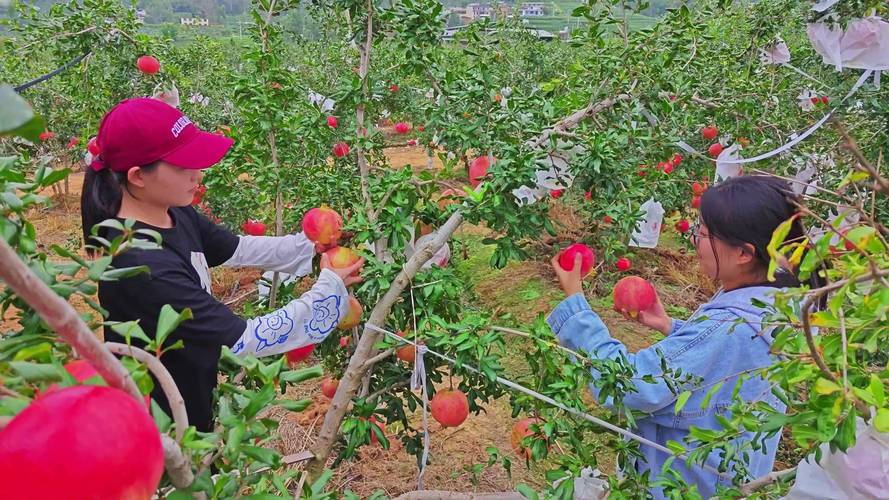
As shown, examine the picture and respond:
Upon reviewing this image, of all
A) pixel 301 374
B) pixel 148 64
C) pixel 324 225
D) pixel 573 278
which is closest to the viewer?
pixel 301 374

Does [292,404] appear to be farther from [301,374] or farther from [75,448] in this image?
[75,448]

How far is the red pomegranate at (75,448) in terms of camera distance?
525mm

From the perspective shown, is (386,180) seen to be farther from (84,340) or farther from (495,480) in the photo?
(495,480)

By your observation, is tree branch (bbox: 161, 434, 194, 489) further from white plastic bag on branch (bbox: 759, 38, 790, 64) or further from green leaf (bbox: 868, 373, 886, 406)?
white plastic bag on branch (bbox: 759, 38, 790, 64)

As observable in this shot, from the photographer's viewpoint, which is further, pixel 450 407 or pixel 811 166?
pixel 811 166

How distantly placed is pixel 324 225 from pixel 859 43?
245cm

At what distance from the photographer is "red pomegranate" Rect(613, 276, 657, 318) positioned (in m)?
1.73

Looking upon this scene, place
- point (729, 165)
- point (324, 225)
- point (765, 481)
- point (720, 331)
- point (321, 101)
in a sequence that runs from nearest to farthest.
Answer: point (765, 481)
point (720, 331)
point (324, 225)
point (321, 101)
point (729, 165)

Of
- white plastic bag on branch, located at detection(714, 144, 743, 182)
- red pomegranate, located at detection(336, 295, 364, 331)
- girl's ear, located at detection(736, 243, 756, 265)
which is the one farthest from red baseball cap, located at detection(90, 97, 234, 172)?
white plastic bag on branch, located at detection(714, 144, 743, 182)

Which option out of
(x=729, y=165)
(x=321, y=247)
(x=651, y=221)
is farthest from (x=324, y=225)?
(x=729, y=165)

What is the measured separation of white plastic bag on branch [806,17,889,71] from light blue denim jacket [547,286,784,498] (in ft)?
6.47

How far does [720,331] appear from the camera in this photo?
53.2 inches

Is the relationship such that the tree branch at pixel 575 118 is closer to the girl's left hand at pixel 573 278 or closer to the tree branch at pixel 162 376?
the girl's left hand at pixel 573 278

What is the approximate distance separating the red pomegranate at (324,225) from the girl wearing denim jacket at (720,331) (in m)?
0.71
